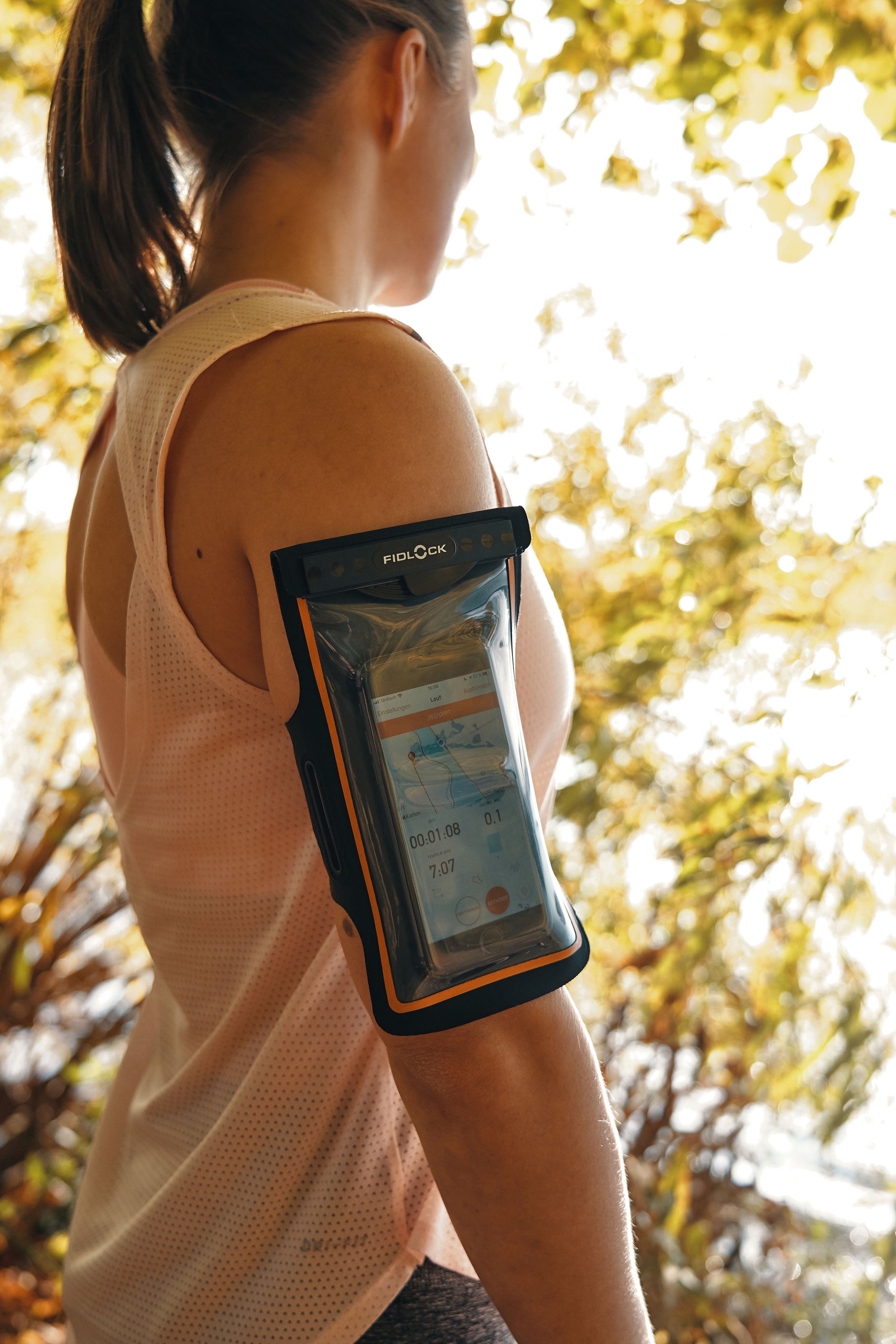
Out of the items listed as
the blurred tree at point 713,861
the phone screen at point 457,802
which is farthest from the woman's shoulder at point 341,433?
the blurred tree at point 713,861

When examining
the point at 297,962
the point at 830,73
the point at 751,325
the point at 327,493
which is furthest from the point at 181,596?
the point at 751,325

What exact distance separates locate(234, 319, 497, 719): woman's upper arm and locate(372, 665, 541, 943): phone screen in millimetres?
69

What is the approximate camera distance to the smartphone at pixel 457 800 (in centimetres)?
49

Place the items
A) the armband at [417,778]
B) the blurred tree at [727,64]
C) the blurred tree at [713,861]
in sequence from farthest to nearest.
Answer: the blurred tree at [713,861]
the blurred tree at [727,64]
the armband at [417,778]

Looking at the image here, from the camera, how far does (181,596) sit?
1.87 ft

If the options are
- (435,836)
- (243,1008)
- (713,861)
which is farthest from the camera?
(713,861)

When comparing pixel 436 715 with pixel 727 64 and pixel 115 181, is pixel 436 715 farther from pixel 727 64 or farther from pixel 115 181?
pixel 727 64

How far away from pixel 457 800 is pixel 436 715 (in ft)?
0.16

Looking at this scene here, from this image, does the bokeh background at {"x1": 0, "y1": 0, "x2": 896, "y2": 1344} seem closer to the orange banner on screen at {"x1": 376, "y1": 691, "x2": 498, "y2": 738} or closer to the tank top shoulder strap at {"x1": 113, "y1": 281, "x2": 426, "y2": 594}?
the tank top shoulder strap at {"x1": 113, "y1": 281, "x2": 426, "y2": 594}

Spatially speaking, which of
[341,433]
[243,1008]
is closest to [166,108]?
[341,433]

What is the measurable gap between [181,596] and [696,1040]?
1.62m

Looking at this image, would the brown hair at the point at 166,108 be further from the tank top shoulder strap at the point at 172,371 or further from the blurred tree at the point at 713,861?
the blurred tree at the point at 713,861

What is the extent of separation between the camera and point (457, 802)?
0.50 metres

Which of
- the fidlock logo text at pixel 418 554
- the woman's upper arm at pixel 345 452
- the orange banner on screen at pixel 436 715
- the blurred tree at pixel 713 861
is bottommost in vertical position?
the blurred tree at pixel 713 861
